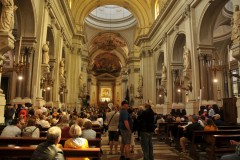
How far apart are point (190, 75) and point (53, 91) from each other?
26.0 feet

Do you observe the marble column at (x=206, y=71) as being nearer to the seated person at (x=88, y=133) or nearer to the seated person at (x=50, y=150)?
the seated person at (x=88, y=133)

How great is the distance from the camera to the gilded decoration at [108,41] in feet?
111

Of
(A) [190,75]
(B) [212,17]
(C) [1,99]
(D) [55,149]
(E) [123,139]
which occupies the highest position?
(B) [212,17]

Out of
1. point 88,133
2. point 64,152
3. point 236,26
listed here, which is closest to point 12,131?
point 88,133

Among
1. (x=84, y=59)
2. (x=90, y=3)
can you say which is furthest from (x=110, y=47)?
(x=90, y=3)

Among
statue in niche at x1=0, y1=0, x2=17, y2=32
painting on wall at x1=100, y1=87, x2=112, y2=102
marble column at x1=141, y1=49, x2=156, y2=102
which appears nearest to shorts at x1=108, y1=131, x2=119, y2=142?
statue in niche at x1=0, y1=0, x2=17, y2=32

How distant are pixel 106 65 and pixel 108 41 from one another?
40.7 ft

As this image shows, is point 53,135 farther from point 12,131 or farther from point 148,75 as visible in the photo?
point 148,75

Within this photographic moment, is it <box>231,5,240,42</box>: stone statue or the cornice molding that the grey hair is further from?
the cornice molding

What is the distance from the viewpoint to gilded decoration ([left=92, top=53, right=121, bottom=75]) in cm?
4578

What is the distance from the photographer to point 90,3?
2233 cm

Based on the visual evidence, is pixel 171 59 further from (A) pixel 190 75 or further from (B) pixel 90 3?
(B) pixel 90 3

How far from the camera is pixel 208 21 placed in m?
10.7

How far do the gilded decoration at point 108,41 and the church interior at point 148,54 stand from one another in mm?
5591
